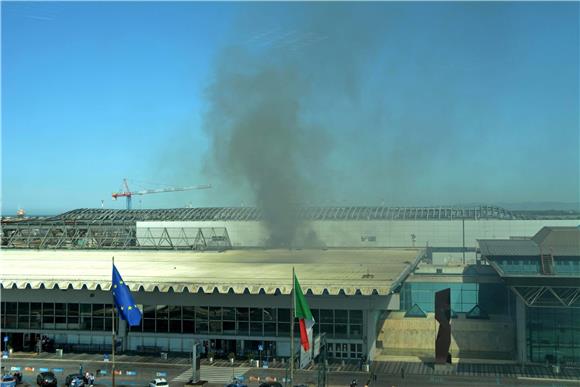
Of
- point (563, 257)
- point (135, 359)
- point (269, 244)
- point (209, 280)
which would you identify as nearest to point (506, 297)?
point (563, 257)

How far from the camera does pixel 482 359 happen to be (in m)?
24.9

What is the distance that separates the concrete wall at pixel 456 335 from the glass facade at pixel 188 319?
3893mm

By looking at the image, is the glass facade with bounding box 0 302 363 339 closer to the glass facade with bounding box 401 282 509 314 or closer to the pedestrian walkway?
the pedestrian walkway

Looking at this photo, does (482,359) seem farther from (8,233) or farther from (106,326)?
(8,233)

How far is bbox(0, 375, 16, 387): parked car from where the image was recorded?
19.4 m

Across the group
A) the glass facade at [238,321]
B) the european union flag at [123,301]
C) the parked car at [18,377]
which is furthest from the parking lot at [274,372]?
the european union flag at [123,301]

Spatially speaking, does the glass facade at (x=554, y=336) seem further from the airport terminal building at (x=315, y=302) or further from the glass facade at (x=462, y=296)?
the glass facade at (x=462, y=296)

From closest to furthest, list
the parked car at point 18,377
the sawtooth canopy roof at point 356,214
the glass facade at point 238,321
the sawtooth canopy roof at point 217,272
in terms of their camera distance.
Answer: the parked car at point 18,377, the sawtooth canopy roof at point 217,272, the glass facade at point 238,321, the sawtooth canopy roof at point 356,214

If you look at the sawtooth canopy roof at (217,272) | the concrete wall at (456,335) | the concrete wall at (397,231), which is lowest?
the concrete wall at (456,335)

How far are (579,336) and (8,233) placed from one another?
44.9 meters

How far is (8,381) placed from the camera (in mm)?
19797

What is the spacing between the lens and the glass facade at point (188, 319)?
2434 cm

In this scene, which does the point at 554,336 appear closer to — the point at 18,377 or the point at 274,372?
the point at 274,372

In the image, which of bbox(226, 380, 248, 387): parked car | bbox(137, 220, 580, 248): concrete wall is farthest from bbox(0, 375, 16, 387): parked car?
bbox(137, 220, 580, 248): concrete wall
